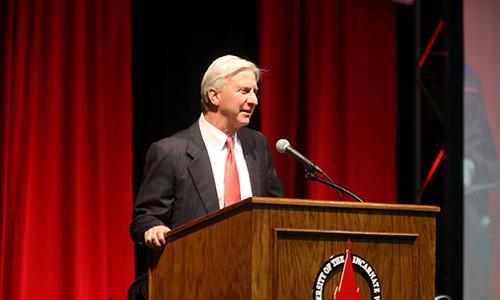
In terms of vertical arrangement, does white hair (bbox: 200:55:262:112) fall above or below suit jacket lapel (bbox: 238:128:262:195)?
above

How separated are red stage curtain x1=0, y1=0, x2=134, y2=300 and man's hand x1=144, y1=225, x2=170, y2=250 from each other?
1.32m

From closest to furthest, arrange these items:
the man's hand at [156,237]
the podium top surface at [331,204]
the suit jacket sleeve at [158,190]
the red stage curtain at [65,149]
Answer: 1. the podium top surface at [331,204]
2. the man's hand at [156,237]
3. the suit jacket sleeve at [158,190]
4. the red stage curtain at [65,149]


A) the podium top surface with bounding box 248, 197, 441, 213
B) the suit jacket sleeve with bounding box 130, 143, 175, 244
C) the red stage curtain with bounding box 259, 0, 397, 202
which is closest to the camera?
the podium top surface with bounding box 248, 197, 441, 213

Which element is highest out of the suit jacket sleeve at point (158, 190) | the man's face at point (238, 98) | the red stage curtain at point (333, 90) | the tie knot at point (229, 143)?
the red stage curtain at point (333, 90)

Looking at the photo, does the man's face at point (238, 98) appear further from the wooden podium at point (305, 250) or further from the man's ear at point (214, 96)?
the wooden podium at point (305, 250)

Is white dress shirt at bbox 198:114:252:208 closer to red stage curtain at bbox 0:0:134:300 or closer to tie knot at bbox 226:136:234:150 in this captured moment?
tie knot at bbox 226:136:234:150

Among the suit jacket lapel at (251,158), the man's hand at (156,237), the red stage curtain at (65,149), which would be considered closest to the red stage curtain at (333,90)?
the red stage curtain at (65,149)

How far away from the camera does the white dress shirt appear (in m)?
3.46

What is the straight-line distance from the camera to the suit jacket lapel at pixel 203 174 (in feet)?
11.1

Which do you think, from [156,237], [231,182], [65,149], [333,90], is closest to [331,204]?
[156,237]

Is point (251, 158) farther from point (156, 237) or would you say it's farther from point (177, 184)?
point (156, 237)

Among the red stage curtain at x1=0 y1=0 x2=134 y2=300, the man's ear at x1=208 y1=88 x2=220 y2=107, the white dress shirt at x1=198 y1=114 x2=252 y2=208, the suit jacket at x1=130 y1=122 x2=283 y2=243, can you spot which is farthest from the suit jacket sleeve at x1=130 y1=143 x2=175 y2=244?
the red stage curtain at x1=0 y1=0 x2=134 y2=300

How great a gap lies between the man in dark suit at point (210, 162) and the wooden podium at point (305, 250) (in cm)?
48

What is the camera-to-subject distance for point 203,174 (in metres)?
3.42
